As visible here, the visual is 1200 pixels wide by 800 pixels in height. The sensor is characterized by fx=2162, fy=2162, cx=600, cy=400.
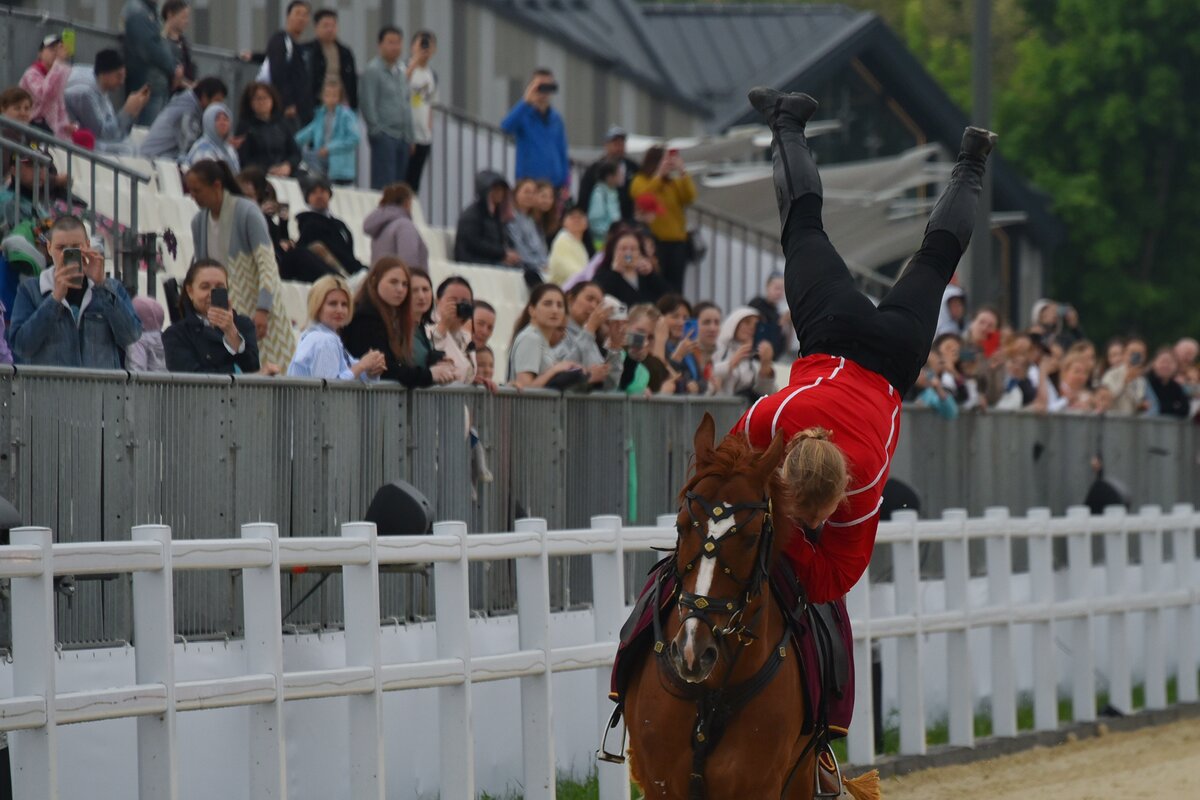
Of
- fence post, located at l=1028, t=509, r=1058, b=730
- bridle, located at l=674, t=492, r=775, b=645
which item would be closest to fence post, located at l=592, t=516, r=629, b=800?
bridle, located at l=674, t=492, r=775, b=645

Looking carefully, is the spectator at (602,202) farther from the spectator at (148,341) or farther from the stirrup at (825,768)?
the stirrup at (825,768)

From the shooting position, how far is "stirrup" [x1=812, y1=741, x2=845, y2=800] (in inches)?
306

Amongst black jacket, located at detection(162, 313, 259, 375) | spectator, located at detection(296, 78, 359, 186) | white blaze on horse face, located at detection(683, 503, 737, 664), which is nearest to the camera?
white blaze on horse face, located at detection(683, 503, 737, 664)

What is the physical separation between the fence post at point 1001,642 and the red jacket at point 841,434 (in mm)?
→ 6802

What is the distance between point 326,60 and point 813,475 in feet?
38.8

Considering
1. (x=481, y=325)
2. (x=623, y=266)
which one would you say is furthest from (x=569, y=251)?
(x=481, y=325)

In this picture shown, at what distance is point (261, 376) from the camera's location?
9945mm

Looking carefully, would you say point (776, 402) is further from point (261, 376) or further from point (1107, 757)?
point (1107, 757)

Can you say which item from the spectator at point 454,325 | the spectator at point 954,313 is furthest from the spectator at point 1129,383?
the spectator at point 454,325

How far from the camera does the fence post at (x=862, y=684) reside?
40.0 ft

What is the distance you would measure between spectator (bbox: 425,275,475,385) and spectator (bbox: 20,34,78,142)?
12.2 feet

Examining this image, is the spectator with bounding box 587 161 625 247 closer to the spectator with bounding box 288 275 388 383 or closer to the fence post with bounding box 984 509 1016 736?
the fence post with bounding box 984 509 1016 736

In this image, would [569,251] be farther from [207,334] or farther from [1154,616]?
[207,334]

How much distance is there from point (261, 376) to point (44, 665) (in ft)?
9.54
